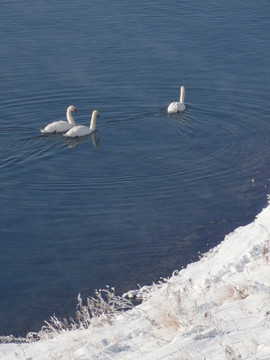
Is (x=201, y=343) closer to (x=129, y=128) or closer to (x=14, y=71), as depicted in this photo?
(x=129, y=128)

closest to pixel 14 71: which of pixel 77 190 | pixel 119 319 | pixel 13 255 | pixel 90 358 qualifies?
pixel 77 190

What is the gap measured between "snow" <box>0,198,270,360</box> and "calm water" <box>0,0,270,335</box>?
3.03m

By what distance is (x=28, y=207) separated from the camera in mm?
18078

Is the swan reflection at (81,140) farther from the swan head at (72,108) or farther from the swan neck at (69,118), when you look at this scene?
the swan head at (72,108)

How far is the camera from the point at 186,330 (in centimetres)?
883

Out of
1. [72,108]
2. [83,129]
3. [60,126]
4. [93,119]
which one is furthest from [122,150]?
[72,108]

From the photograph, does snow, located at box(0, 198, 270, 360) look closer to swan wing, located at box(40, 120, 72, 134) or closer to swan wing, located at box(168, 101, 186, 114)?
swan wing, located at box(40, 120, 72, 134)

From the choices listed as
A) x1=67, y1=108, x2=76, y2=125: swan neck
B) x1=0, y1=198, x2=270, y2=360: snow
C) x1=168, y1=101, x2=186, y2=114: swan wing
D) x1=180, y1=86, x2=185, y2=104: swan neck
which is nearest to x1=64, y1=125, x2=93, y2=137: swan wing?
x1=67, y1=108, x2=76, y2=125: swan neck

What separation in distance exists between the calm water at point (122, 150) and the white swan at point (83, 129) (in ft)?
0.85

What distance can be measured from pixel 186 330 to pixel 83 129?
1399cm

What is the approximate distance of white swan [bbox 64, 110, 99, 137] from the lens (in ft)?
72.3

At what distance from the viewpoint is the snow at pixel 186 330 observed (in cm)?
832

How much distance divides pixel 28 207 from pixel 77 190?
4.78 feet

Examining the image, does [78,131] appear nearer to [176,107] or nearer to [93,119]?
[93,119]
